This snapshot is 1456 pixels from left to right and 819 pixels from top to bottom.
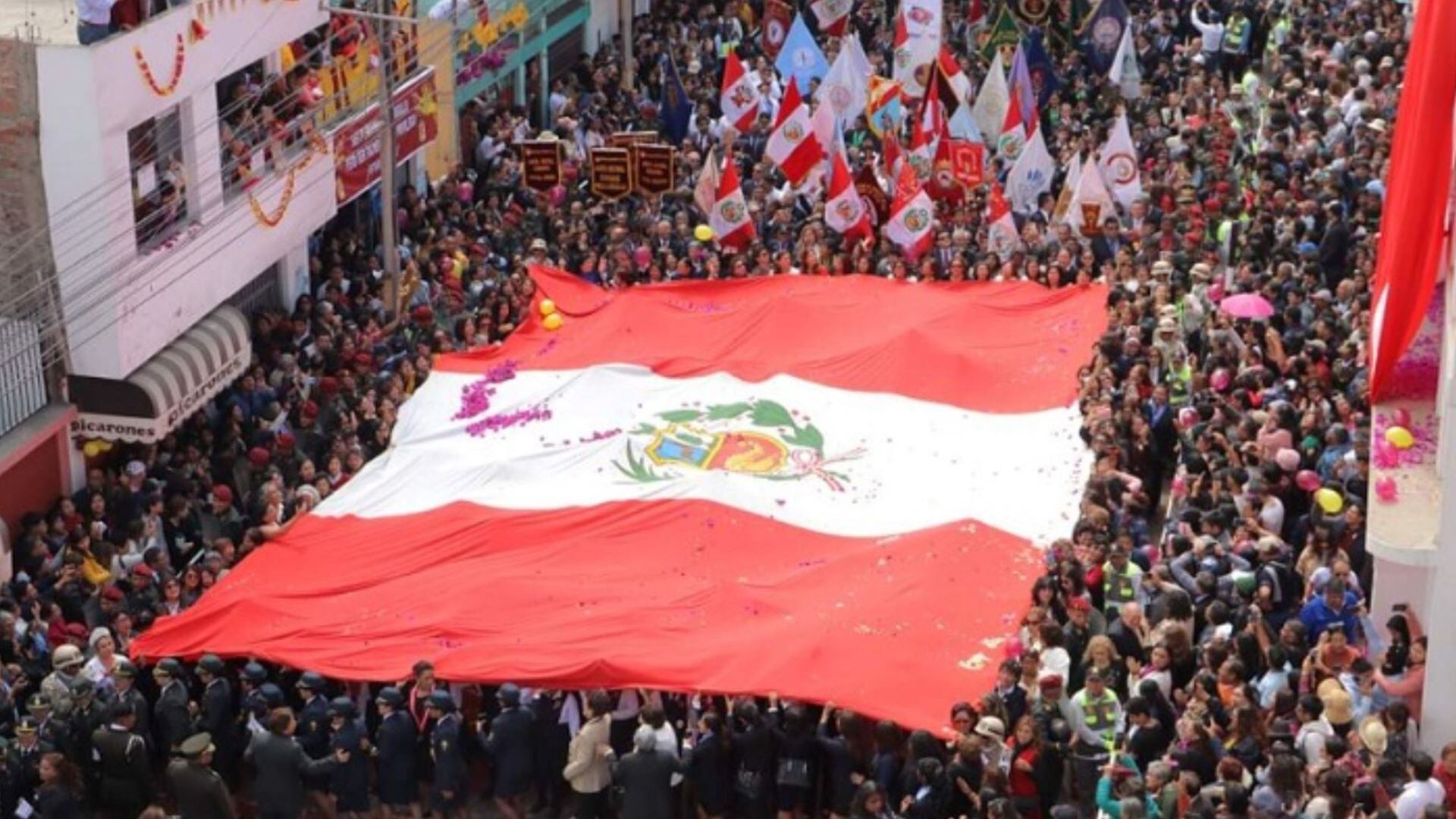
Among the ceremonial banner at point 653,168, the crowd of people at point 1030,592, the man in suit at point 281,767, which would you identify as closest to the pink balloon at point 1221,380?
the crowd of people at point 1030,592

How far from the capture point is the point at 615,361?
26156mm

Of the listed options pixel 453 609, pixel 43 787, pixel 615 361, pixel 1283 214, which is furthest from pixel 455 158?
pixel 43 787

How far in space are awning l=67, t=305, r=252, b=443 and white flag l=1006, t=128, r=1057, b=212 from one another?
9546mm

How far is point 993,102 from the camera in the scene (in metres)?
32.6

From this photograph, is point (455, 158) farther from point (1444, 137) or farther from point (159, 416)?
point (1444, 137)

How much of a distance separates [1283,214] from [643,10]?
15999 millimetres

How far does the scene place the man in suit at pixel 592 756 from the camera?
19.3m

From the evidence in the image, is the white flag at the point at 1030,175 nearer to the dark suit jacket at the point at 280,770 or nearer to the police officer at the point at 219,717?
the police officer at the point at 219,717

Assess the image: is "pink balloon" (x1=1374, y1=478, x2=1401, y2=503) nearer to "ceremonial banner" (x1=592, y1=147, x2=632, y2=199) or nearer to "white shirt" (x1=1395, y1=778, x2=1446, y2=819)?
"white shirt" (x1=1395, y1=778, x2=1446, y2=819)

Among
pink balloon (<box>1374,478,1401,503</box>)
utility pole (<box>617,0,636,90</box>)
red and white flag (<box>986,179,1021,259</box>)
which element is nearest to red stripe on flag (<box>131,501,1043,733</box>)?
pink balloon (<box>1374,478,1401,503</box>)

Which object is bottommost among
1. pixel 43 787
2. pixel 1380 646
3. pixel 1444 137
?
pixel 43 787

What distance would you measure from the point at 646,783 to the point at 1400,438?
6.09 meters

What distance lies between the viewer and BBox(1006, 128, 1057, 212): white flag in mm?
29955

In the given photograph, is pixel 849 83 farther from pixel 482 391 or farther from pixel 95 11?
pixel 95 11
